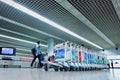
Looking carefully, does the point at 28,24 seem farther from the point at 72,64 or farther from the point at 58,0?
the point at 72,64

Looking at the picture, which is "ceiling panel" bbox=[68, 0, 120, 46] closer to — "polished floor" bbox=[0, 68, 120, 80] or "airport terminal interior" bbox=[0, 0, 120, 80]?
"airport terminal interior" bbox=[0, 0, 120, 80]

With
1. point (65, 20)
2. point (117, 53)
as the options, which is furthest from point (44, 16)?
point (117, 53)

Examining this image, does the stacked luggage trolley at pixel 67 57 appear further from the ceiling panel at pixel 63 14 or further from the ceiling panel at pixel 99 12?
the ceiling panel at pixel 99 12

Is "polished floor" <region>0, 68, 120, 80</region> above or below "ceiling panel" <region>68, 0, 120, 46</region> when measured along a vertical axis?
below

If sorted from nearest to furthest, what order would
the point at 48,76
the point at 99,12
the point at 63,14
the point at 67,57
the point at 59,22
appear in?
the point at 48,76, the point at 67,57, the point at 99,12, the point at 63,14, the point at 59,22

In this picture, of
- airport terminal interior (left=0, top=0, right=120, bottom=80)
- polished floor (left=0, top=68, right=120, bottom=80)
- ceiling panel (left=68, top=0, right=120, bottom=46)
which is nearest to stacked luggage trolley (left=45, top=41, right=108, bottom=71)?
→ airport terminal interior (left=0, top=0, right=120, bottom=80)

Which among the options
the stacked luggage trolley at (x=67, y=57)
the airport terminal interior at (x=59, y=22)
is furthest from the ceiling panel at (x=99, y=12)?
the stacked luggage trolley at (x=67, y=57)

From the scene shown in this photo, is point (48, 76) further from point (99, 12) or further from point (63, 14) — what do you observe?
point (99, 12)

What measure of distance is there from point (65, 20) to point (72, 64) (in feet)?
10.7

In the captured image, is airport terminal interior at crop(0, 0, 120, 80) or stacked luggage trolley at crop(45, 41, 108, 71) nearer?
airport terminal interior at crop(0, 0, 120, 80)

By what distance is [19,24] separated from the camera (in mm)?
9359

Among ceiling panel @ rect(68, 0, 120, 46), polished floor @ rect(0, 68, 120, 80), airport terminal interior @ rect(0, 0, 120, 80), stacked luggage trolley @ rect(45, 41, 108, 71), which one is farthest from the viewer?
stacked luggage trolley @ rect(45, 41, 108, 71)

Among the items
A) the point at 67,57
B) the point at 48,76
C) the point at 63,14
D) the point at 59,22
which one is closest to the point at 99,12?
the point at 63,14

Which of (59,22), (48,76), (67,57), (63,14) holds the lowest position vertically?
(48,76)
